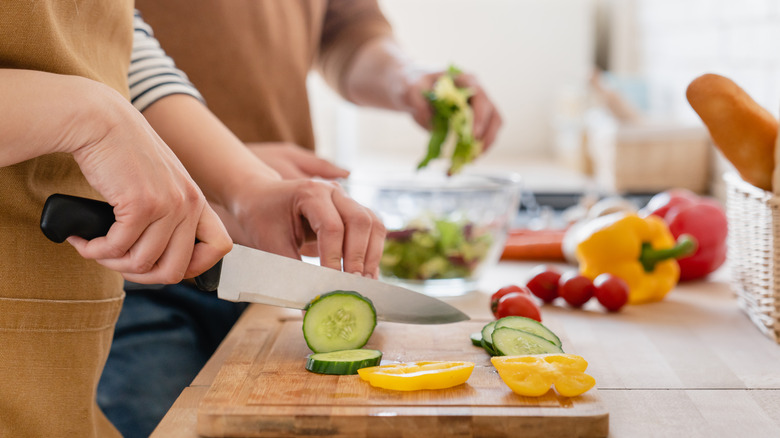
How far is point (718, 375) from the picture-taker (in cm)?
100

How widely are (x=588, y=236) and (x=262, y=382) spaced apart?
0.81 metres

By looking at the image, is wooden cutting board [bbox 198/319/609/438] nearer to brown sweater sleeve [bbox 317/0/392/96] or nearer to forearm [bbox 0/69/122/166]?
forearm [bbox 0/69/122/166]

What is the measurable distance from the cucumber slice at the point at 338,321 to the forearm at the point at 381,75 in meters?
0.71

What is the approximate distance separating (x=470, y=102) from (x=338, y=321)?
735 millimetres

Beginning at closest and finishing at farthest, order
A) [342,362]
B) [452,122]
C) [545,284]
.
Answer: [342,362], [545,284], [452,122]

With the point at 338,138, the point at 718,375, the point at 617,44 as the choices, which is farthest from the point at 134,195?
the point at 617,44

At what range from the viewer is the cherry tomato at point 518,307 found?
Answer: 1.12 meters

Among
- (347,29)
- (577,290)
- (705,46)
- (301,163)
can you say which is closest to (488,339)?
(577,290)

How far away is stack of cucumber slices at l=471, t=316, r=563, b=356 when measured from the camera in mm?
937

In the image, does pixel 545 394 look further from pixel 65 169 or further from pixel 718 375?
pixel 65 169

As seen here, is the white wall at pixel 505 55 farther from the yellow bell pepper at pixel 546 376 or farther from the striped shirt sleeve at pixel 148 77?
the yellow bell pepper at pixel 546 376

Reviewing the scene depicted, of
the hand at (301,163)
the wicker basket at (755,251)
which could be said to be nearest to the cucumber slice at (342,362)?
the hand at (301,163)

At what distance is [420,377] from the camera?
0.84 m

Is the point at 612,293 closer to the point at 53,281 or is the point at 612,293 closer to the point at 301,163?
the point at 301,163
